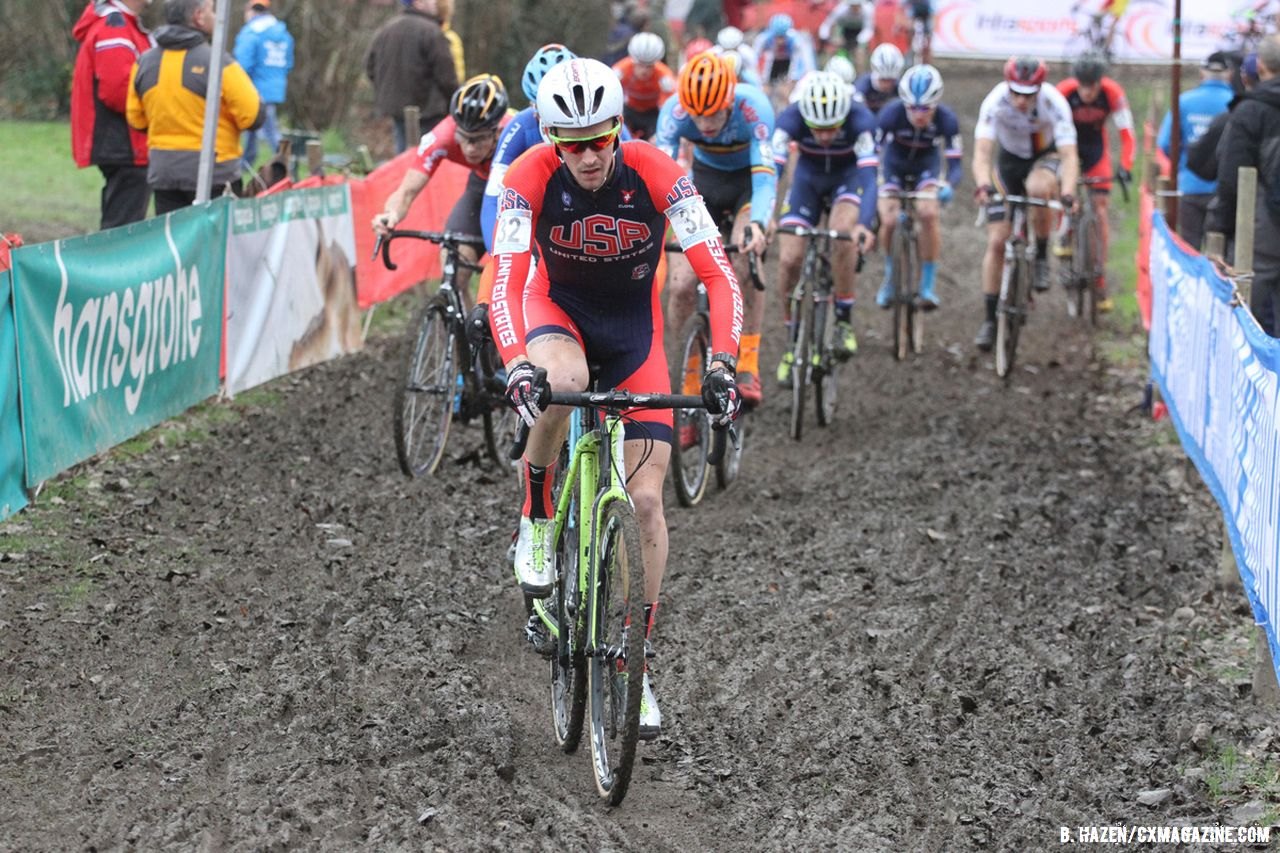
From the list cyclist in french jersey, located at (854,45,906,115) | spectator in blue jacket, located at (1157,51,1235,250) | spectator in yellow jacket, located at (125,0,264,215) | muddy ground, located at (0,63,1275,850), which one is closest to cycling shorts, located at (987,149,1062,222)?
spectator in blue jacket, located at (1157,51,1235,250)

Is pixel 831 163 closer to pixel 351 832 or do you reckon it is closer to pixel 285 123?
pixel 351 832

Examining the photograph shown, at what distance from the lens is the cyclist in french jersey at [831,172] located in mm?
10930

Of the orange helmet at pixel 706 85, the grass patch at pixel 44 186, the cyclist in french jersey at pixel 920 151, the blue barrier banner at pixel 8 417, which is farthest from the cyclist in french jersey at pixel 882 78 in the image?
the blue barrier banner at pixel 8 417

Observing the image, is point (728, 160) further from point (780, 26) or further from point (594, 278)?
point (780, 26)

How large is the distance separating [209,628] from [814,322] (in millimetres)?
5291

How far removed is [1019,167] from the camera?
559 inches

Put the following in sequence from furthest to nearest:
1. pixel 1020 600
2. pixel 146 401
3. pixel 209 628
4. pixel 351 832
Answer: pixel 146 401, pixel 1020 600, pixel 209 628, pixel 351 832

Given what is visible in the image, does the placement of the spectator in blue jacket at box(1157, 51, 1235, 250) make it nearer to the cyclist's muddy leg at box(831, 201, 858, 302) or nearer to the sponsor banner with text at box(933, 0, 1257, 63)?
the cyclist's muddy leg at box(831, 201, 858, 302)

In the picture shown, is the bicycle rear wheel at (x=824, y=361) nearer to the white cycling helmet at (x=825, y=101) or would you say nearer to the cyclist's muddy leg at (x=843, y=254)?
the cyclist's muddy leg at (x=843, y=254)

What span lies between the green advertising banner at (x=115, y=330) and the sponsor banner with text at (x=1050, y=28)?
2027cm

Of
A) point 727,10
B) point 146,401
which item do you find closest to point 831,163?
point 146,401

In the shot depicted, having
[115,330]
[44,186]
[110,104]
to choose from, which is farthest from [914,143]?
[44,186]

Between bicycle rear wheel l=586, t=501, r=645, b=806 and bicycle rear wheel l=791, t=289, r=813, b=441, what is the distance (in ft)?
18.5

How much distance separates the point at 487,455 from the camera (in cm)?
1013
